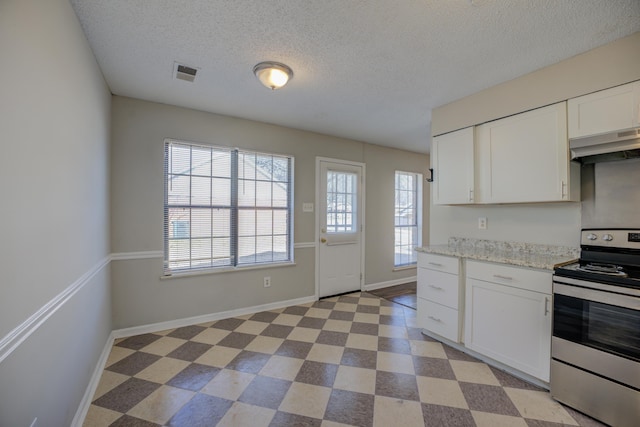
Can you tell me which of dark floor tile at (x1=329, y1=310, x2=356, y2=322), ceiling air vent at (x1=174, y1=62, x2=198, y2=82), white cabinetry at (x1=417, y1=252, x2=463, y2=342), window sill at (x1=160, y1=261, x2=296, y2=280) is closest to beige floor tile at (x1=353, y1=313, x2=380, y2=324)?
dark floor tile at (x1=329, y1=310, x2=356, y2=322)

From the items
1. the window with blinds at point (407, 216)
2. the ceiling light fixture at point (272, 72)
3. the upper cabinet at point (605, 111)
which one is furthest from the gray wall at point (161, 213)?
the upper cabinet at point (605, 111)

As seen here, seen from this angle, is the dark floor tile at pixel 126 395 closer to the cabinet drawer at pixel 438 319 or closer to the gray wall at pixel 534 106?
the cabinet drawer at pixel 438 319

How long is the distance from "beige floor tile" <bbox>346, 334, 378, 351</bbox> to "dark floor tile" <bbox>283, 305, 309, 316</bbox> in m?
0.83

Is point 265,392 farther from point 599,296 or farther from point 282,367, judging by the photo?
point 599,296

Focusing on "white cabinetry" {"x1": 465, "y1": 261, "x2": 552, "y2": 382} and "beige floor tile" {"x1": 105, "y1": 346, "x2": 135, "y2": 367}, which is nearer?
"white cabinetry" {"x1": 465, "y1": 261, "x2": 552, "y2": 382}

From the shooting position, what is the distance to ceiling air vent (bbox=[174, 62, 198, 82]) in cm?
221

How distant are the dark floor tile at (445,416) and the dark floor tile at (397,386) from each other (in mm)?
118

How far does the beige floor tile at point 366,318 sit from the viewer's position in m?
3.20

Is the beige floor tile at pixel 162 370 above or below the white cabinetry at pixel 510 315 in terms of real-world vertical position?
below

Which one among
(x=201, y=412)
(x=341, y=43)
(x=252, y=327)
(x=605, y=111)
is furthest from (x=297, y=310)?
(x=605, y=111)

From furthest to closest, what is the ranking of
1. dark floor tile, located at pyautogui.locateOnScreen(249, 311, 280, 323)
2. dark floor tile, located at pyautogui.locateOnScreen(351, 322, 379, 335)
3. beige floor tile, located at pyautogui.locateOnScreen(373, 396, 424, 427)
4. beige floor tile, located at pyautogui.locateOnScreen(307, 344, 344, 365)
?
dark floor tile, located at pyautogui.locateOnScreen(249, 311, 280, 323) < dark floor tile, located at pyautogui.locateOnScreen(351, 322, 379, 335) < beige floor tile, located at pyautogui.locateOnScreen(307, 344, 344, 365) < beige floor tile, located at pyautogui.locateOnScreen(373, 396, 424, 427)

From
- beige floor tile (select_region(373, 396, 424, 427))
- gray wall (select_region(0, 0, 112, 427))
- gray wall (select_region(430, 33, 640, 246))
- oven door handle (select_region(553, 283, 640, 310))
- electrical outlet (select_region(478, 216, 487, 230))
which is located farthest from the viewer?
electrical outlet (select_region(478, 216, 487, 230))

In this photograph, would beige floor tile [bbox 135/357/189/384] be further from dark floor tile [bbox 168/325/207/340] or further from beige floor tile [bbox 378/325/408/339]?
beige floor tile [bbox 378/325/408/339]

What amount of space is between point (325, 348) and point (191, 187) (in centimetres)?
220
